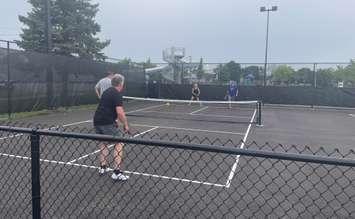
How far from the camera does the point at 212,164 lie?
26.7 feet

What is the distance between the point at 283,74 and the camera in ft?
106

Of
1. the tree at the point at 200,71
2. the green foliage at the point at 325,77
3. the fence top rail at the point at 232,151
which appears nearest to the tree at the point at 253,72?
the tree at the point at 200,71

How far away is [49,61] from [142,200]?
1483cm

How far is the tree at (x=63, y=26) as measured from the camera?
102 feet

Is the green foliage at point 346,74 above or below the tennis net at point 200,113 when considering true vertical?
above

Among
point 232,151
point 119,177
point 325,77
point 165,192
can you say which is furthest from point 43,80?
point 325,77

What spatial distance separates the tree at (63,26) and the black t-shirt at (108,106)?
24903 mm

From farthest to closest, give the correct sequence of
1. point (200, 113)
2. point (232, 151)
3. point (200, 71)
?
point (200, 71) < point (200, 113) < point (232, 151)

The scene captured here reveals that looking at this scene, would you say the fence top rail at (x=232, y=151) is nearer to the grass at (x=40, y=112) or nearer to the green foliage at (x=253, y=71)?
the grass at (x=40, y=112)

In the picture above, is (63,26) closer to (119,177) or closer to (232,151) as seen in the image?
(119,177)

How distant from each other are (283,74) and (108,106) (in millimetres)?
27093

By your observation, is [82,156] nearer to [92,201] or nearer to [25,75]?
[92,201]

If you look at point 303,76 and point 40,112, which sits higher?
point 303,76

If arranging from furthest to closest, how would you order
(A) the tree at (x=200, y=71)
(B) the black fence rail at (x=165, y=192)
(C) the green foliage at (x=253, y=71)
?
(A) the tree at (x=200, y=71)
(C) the green foliage at (x=253, y=71)
(B) the black fence rail at (x=165, y=192)
